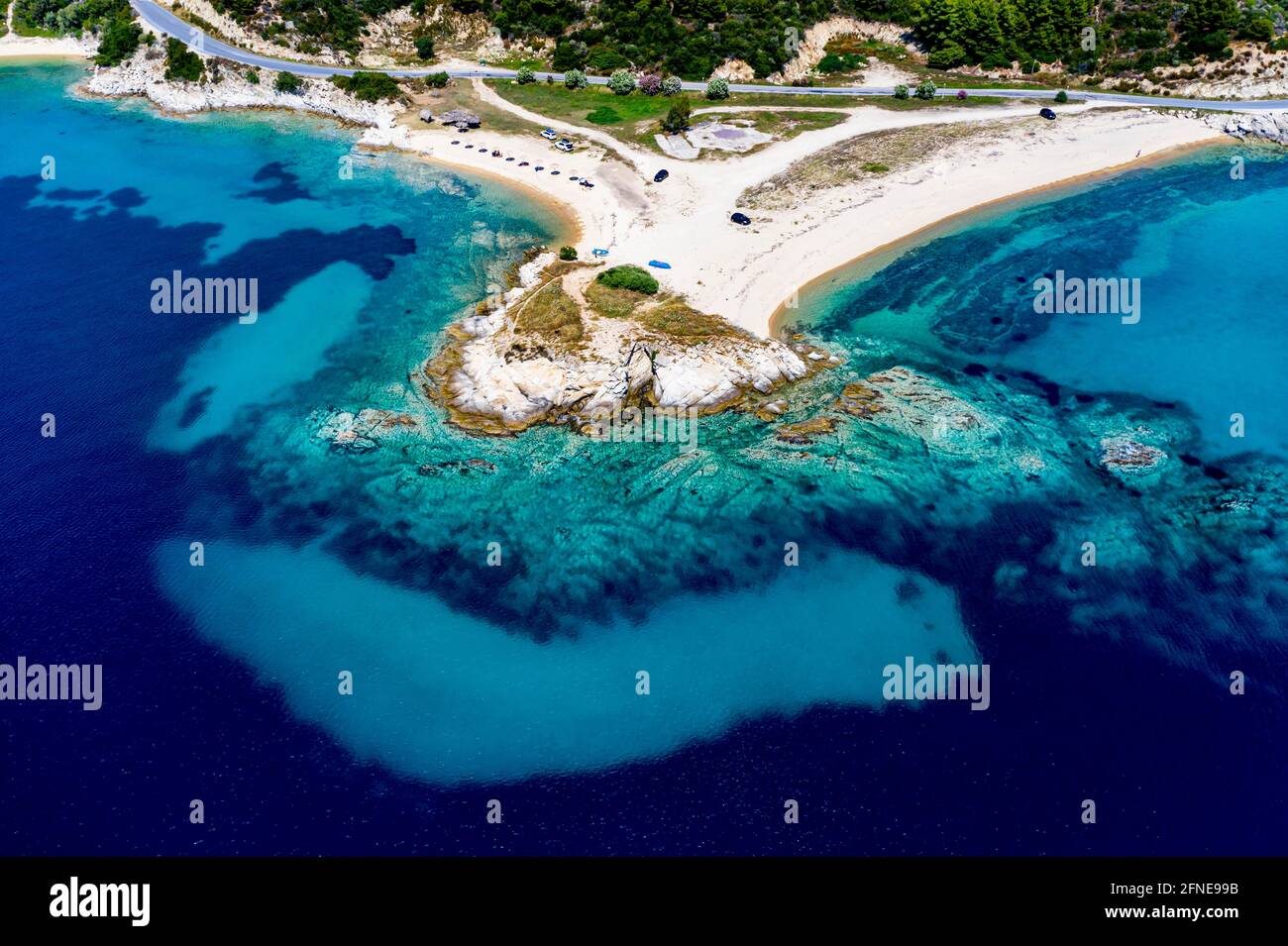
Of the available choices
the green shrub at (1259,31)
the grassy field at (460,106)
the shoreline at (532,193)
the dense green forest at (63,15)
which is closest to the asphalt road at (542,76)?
the grassy field at (460,106)

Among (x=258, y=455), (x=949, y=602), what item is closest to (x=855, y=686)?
(x=949, y=602)

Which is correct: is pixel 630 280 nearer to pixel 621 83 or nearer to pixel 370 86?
pixel 621 83

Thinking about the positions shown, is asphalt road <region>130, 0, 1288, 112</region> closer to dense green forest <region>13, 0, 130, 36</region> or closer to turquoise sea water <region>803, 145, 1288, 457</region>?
dense green forest <region>13, 0, 130, 36</region>

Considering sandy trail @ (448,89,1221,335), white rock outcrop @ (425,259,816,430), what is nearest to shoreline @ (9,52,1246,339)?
sandy trail @ (448,89,1221,335)

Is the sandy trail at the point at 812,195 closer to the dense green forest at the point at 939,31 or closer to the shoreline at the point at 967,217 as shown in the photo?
the shoreline at the point at 967,217

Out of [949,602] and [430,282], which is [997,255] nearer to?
[949,602]

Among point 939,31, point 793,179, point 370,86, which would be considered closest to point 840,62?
point 939,31
